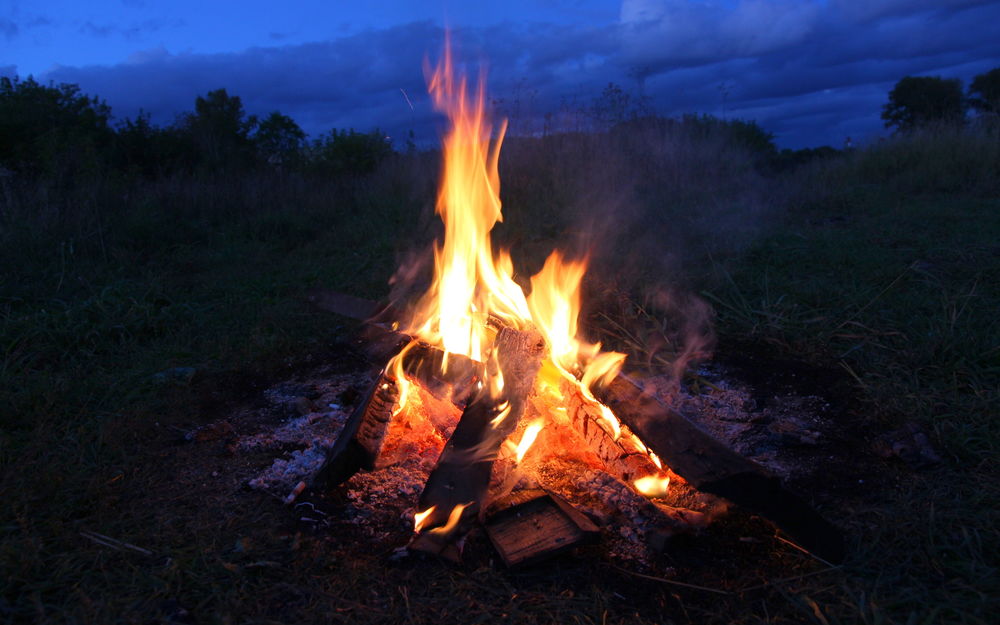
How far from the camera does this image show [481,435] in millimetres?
2404

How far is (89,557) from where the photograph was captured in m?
2.00

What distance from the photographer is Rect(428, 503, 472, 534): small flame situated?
2.09m

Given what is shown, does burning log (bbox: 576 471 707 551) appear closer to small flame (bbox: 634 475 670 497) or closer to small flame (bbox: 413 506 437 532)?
small flame (bbox: 634 475 670 497)

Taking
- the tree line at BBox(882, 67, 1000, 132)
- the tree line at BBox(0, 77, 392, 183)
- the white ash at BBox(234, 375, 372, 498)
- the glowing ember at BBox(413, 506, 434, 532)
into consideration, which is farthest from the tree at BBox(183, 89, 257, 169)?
the tree line at BBox(882, 67, 1000, 132)

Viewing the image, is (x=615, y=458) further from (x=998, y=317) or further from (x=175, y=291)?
(x=175, y=291)

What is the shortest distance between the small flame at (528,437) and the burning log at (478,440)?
0.11m

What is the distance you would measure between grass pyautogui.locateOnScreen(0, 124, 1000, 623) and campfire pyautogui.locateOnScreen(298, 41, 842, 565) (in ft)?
0.71

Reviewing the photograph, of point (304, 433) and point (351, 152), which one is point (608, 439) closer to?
point (304, 433)

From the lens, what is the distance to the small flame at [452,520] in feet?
6.84

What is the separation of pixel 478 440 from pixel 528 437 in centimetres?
29

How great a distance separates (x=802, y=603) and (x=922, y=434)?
120cm

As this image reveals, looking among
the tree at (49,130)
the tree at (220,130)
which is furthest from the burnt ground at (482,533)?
the tree at (220,130)

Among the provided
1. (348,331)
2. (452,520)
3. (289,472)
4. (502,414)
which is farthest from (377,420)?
(348,331)

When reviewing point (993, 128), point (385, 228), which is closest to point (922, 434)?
point (385, 228)
